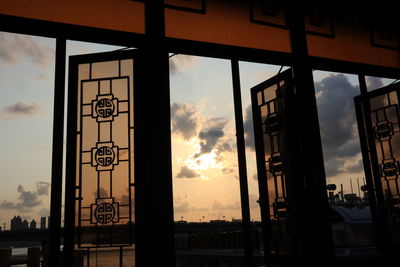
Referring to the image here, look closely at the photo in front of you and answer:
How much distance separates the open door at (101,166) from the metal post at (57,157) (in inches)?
3.1

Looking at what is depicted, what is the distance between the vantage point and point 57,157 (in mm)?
2500

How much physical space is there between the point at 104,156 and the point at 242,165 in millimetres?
1319

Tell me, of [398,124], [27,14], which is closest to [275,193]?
[398,124]

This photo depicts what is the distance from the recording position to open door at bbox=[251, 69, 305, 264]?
3.27 metres

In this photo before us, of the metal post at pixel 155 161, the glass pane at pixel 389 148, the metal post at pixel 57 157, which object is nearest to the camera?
the metal post at pixel 155 161

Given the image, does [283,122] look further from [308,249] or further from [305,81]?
[308,249]

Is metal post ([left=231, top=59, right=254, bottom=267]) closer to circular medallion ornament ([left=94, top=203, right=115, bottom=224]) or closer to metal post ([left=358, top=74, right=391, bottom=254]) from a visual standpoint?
circular medallion ornament ([left=94, top=203, right=115, bottom=224])

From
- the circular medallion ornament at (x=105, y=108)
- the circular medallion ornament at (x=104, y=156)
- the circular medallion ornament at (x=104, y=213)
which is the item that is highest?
the circular medallion ornament at (x=105, y=108)

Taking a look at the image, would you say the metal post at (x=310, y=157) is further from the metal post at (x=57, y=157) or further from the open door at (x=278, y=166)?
the metal post at (x=57, y=157)

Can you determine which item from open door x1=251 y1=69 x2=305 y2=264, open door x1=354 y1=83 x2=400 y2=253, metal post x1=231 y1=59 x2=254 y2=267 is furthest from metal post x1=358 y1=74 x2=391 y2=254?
metal post x1=231 y1=59 x2=254 y2=267

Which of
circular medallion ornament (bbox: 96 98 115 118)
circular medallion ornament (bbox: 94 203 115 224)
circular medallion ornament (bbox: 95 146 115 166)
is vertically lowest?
circular medallion ornament (bbox: 94 203 115 224)

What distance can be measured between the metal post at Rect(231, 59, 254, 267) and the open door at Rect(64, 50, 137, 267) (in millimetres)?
1123

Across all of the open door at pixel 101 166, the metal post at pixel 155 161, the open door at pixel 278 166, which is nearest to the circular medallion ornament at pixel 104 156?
the open door at pixel 101 166

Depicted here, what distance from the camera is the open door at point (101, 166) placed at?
2514mm
